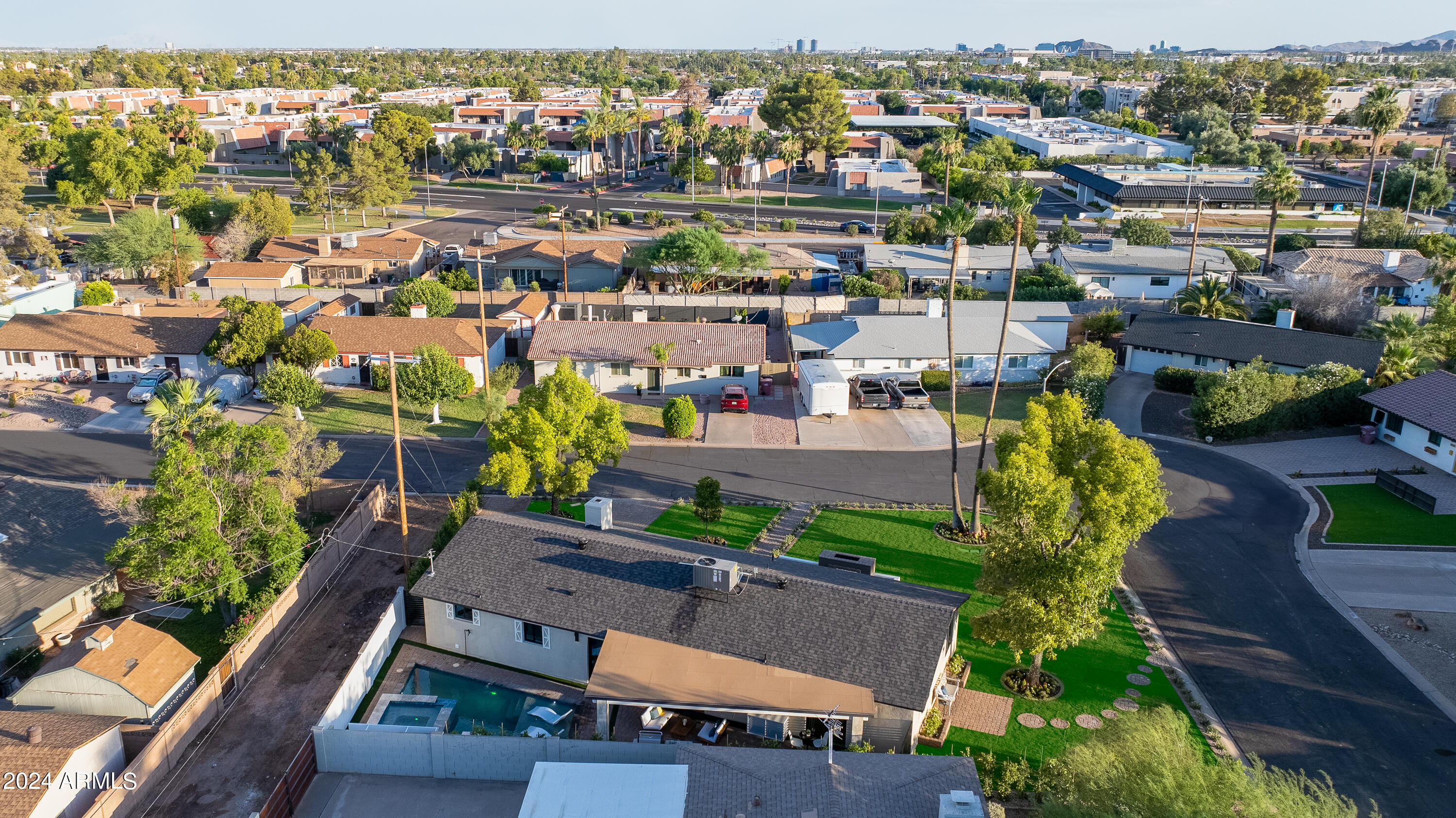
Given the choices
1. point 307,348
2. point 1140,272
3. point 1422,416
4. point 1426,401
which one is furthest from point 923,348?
point 307,348

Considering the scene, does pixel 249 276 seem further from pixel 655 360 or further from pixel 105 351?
pixel 655 360

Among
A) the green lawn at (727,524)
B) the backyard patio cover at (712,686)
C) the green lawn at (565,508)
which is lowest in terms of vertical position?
the green lawn at (565,508)

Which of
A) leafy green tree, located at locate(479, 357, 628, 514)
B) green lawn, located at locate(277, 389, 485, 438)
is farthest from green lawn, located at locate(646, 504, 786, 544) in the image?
green lawn, located at locate(277, 389, 485, 438)

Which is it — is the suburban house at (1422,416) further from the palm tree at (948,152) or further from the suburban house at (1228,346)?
the palm tree at (948,152)

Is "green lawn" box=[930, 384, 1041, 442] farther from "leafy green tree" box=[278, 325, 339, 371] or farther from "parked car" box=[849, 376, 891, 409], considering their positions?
"leafy green tree" box=[278, 325, 339, 371]

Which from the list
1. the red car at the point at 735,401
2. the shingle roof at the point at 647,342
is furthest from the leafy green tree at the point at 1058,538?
the shingle roof at the point at 647,342

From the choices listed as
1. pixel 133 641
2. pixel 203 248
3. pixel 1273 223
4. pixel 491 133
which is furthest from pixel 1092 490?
pixel 491 133
